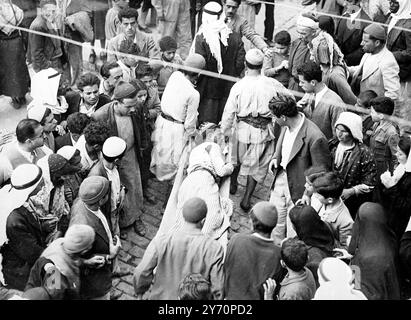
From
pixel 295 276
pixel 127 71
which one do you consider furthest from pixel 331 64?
pixel 295 276

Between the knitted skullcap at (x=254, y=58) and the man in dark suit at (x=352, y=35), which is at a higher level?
the knitted skullcap at (x=254, y=58)

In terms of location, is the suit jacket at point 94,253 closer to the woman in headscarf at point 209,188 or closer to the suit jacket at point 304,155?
the woman in headscarf at point 209,188

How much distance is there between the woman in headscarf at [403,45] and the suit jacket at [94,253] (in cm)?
453

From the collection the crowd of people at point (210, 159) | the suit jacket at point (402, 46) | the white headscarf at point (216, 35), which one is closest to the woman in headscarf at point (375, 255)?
the crowd of people at point (210, 159)

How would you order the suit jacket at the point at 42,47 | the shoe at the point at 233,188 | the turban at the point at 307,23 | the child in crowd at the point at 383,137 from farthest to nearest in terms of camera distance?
the suit jacket at the point at 42,47 → the turban at the point at 307,23 → the shoe at the point at 233,188 → the child in crowd at the point at 383,137

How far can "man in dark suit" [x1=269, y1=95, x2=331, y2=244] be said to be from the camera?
6.47m

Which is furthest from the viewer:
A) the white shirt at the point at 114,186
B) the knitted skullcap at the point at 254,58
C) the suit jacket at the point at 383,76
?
the suit jacket at the point at 383,76

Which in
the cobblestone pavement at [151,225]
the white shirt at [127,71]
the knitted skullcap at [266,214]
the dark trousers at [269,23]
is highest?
the knitted skullcap at [266,214]

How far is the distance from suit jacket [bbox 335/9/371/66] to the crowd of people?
19mm

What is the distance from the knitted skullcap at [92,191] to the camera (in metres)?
5.60

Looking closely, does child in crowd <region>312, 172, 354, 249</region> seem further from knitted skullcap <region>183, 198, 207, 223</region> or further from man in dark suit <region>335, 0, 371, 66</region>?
man in dark suit <region>335, 0, 371, 66</region>

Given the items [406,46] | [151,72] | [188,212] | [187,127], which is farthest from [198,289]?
[406,46]

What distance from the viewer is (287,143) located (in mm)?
6648

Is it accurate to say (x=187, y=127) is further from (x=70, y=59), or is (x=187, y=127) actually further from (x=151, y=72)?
(x=70, y=59)
